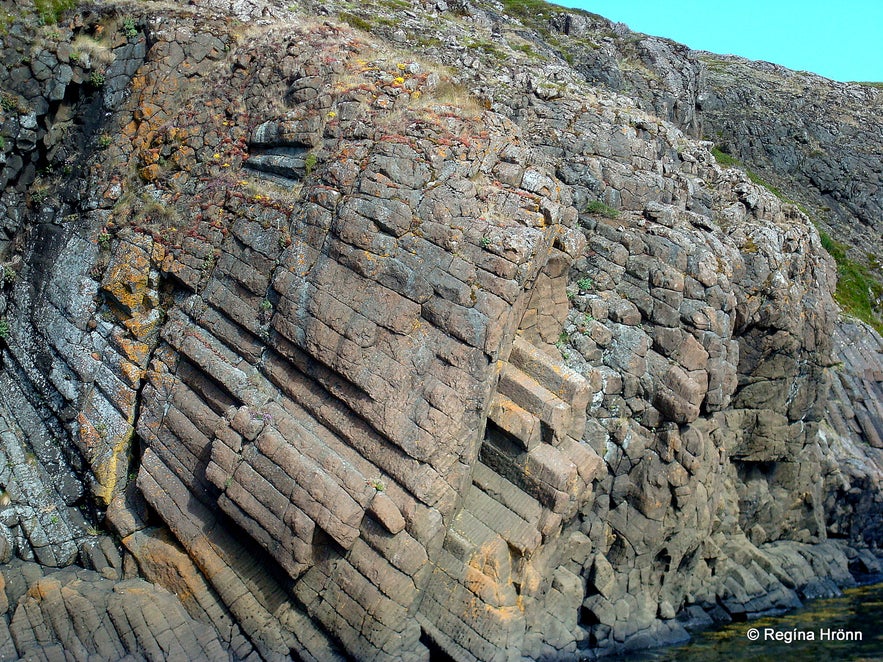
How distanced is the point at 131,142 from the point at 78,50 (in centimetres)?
372

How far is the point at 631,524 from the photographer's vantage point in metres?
17.9

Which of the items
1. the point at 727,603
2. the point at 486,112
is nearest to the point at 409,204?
the point at 486,112

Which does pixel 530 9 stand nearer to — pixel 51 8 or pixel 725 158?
pixel 725 158

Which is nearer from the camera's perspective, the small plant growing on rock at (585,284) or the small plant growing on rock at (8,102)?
the small plant growing on rock at (585,284)

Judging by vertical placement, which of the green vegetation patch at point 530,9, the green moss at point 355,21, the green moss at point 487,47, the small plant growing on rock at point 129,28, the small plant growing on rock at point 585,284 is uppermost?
the green vegetation patch at point 530,9

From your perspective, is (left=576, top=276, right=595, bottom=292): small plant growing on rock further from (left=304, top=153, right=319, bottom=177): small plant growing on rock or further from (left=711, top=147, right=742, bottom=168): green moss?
(left=711, top=147, right=742, bottom=168): green moss

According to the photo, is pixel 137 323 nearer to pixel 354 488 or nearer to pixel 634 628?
pixel 354 488

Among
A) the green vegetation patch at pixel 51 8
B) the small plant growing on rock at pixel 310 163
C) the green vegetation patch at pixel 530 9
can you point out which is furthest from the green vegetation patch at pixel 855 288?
the green vegetation patch at pixel 51 8

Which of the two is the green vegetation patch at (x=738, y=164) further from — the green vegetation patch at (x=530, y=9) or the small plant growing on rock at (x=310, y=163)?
the small plant growing on rock at (x=310, y=163)

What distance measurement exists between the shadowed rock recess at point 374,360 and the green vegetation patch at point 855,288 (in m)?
13.7

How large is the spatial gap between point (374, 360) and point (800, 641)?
13099 mm

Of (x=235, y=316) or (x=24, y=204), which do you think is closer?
(x=235, y=316)

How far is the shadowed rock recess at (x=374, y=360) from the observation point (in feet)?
46.1

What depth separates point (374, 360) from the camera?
1406 cm
